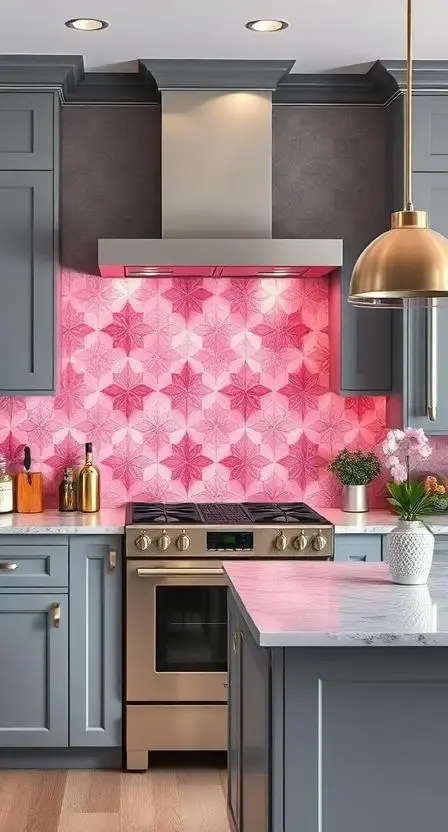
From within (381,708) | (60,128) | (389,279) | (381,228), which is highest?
(60,128)

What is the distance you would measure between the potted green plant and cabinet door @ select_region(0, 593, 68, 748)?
129 centimetres

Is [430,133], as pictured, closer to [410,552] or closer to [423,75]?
[423,75]

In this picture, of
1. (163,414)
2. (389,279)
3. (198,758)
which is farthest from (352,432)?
(389,279)

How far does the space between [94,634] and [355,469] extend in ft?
4.30

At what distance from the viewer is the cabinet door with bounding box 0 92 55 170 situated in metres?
4.41

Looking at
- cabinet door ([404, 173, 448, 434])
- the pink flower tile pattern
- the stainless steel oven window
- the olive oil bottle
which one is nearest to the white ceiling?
cabinet door ([404, 173, 448, 434])

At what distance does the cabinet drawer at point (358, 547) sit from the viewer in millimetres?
4242

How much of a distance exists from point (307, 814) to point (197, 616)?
72.3 inches

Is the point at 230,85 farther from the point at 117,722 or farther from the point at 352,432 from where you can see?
the point at 117,722

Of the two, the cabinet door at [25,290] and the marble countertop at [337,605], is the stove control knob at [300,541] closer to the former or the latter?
the marble countertop at [337,605]

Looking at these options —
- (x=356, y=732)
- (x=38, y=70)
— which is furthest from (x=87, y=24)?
(x=356, y=732)

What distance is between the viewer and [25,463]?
4.67 meters

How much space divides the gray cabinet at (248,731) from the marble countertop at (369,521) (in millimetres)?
1085

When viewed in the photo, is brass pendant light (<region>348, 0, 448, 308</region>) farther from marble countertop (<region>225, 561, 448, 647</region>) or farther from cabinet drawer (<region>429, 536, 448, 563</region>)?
cabinet drawer (<region>429, 536, 448, 563</region>)
